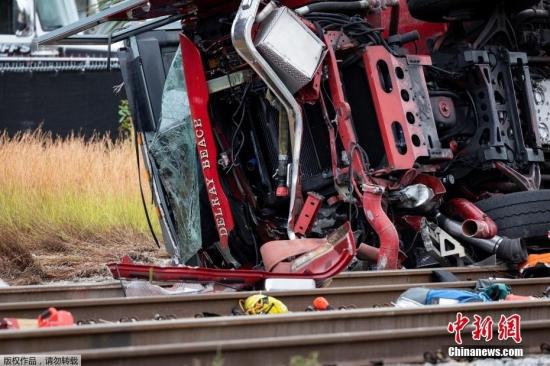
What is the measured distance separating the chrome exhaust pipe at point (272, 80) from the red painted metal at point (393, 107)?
696 mm

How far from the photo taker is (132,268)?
23.7 ft

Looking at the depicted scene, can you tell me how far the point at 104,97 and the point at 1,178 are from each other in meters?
5.23

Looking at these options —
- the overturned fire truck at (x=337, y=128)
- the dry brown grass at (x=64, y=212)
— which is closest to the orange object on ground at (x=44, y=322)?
the overturned fire truck at (x=337, y=128)

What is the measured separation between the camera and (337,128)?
8.44 m

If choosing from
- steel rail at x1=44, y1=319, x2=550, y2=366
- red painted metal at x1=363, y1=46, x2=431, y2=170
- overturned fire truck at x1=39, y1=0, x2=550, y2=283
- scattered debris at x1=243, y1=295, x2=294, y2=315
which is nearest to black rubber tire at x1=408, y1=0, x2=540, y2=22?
overturned fire truck at x1=39, y1=0, x2=550, y2=283

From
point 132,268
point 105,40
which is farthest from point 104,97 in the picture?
point 132,268

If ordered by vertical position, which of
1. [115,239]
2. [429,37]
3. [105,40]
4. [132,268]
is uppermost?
[105,40]

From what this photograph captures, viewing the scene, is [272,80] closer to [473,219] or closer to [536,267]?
[473,219]

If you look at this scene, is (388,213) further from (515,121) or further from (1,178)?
(1,178)

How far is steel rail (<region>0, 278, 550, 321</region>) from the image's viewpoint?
6039mm

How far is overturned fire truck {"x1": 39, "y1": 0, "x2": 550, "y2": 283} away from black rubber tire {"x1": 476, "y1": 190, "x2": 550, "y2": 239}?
11 mm

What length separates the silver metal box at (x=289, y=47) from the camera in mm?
7887

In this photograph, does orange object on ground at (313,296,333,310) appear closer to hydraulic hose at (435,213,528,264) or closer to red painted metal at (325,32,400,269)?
red painted metal at (325,32,400,269)

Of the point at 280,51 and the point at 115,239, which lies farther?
the point at 115,239
